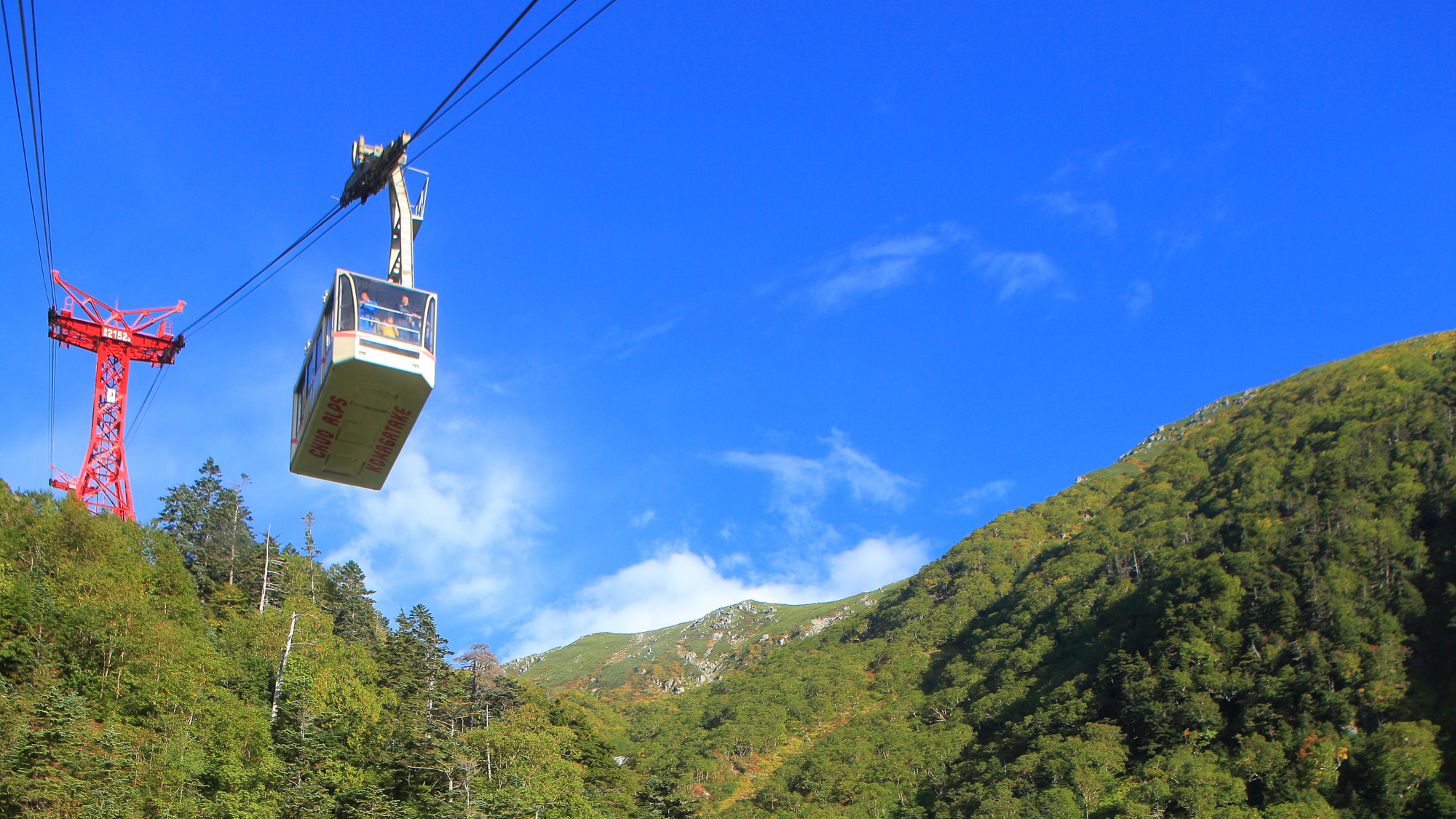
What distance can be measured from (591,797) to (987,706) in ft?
342

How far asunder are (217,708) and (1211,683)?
115 m

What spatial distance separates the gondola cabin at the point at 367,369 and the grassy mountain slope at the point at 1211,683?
59584 mm

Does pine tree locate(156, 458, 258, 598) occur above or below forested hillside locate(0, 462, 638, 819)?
above

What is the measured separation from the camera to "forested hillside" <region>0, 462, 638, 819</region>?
3288cm

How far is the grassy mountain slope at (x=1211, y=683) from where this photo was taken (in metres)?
99.1

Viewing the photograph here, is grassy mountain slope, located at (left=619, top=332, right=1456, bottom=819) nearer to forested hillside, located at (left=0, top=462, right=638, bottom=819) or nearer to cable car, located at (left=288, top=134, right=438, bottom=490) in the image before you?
forested hillside, located at (left=0, top=462, right=638, bottom=819)

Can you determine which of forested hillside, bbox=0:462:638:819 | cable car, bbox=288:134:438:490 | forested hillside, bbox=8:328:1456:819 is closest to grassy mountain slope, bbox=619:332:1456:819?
forested hillside, bbox=8:328:1456:819

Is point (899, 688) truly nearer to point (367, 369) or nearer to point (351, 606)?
point (351, 606)

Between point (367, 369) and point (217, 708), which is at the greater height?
point (367, 369)

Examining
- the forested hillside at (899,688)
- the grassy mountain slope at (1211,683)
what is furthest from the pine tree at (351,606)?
the grassy mountain slope at (1211,683)

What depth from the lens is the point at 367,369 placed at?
17.9 m

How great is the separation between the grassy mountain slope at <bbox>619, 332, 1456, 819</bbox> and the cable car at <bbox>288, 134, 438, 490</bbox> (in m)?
59.2

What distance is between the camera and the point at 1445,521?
430 ft

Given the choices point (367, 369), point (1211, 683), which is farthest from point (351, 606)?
point (1211, 683)
